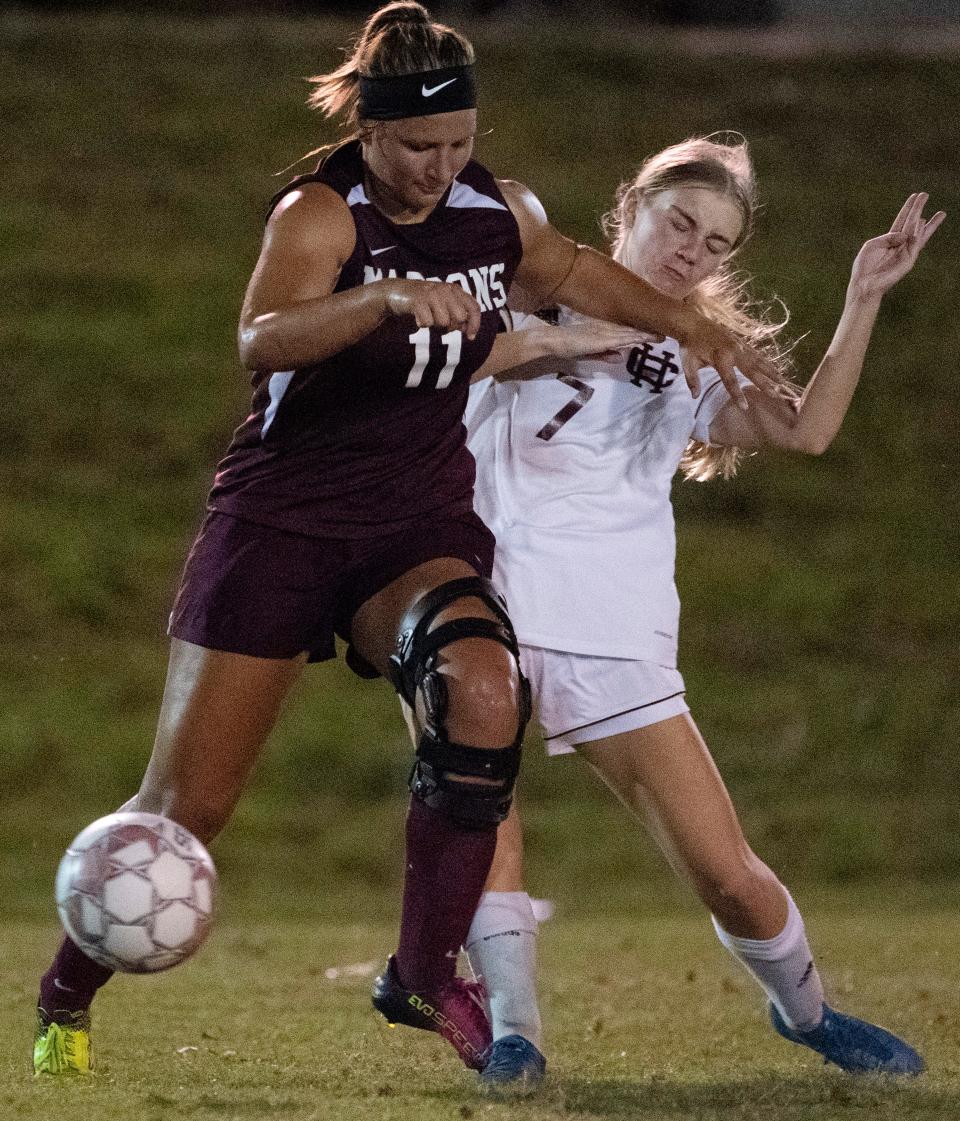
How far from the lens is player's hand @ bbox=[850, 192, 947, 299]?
4.45m

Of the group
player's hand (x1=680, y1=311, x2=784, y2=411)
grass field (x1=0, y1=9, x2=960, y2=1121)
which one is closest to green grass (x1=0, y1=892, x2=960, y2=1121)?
grass field (x1=0, y1=9, x2=960, y2=1121)

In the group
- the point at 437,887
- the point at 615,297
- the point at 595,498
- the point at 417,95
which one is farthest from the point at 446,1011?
the point at 417,95

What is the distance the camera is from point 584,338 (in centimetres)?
446

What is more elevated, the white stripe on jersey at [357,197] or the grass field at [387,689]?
the white stripe on jersey at [357,197]

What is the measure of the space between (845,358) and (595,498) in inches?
25.0

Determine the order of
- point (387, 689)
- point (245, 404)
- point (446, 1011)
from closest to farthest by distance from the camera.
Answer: point (446, 1011) < point (387, 689) < point (245, 404)

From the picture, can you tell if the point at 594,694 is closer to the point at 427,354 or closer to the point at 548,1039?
the point at 427,354

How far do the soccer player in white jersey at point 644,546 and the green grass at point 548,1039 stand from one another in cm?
28

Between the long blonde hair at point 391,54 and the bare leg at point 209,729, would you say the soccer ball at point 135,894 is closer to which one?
the bare leg at point 209,729

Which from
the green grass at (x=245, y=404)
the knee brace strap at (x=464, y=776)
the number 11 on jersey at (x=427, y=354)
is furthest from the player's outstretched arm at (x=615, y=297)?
the green grass at (x=245, y=404)

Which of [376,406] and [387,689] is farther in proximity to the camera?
[387,689]

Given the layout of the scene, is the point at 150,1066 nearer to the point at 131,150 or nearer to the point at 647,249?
the point at 647,249

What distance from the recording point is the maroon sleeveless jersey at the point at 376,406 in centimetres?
406

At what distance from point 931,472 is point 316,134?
728cm
